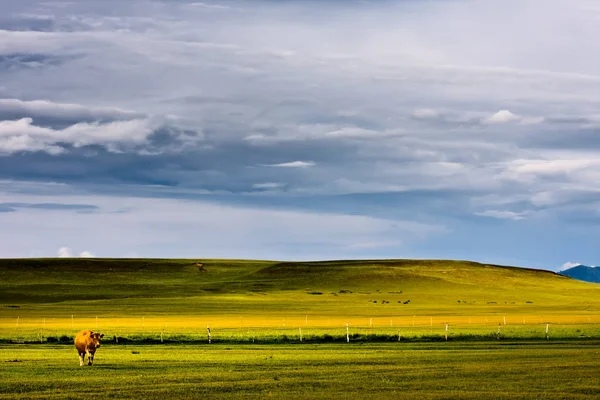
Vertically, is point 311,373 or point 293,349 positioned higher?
point 293,349

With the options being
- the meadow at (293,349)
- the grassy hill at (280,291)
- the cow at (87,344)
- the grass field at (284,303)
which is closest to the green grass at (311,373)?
the meadow at (293,349)

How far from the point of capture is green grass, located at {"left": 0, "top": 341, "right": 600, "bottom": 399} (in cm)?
2469

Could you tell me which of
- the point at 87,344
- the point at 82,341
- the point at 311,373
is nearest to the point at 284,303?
the point at 82,341

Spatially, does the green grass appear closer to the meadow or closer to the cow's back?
the meadow

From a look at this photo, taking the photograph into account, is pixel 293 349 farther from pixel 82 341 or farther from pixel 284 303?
pixel 284 303

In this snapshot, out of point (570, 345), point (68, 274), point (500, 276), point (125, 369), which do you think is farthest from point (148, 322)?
point (500, 276)

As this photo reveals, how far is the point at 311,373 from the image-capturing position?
30.9 m

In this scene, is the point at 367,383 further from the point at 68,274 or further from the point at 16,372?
the point at 68,274

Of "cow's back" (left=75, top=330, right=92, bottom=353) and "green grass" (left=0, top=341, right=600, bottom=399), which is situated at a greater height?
"cow's back" (left=75, top=330, right=92, bottom=353)

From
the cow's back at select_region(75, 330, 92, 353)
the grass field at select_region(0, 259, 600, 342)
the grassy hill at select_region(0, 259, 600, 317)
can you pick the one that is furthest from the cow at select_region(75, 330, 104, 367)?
the grassy hill at select_region(0, 259, 600, 317)

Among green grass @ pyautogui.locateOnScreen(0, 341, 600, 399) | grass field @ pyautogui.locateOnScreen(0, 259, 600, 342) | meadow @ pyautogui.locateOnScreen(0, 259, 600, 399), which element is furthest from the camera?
grass field @ pyautogui.locateOnScreen(0, 259, 600, 342)

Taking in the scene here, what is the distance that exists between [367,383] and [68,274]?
531 feet

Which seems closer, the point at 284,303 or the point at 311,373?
the point at 311,373

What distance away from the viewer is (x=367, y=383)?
2712cm
